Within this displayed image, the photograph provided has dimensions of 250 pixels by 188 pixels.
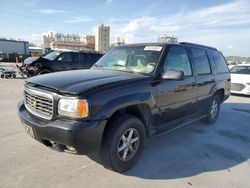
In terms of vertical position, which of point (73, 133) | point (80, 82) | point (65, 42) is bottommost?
point (73, 133)

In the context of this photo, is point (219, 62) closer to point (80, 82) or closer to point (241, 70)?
point (80, 82)

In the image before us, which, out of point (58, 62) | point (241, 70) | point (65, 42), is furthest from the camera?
point (65, 42)

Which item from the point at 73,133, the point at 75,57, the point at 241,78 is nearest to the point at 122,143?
the point at 73,133

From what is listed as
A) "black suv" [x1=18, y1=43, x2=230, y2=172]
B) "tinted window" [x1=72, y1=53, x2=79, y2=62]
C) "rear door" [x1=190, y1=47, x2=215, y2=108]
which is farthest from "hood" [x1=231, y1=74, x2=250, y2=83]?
"tinted window" [x1=72, y1=53, x2=79, y2=62]

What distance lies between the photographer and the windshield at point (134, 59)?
386cm

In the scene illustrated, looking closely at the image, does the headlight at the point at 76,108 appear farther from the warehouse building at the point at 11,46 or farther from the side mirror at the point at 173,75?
the warehouse building at the point at 11,46

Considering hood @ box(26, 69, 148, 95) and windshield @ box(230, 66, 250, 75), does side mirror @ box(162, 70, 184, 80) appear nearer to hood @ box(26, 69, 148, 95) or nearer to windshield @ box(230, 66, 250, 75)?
hood @ box(26, 69, 148, 95)

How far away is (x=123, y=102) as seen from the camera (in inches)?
119

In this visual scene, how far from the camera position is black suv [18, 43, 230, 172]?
2.75 metres

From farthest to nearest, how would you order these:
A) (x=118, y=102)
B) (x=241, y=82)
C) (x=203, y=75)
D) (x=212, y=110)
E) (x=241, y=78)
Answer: (x=241, y=78)
(x=241, y=82)
(x=212, y=110)
(x=203, y=75)
(x=118, y=102)

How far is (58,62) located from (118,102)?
10.2 m

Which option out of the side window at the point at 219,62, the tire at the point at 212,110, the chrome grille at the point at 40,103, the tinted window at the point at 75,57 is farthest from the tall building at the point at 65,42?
the chrome grille at the point at 40,103

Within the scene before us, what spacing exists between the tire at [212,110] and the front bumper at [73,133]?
12.0 ft

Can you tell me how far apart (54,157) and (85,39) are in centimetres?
11046
